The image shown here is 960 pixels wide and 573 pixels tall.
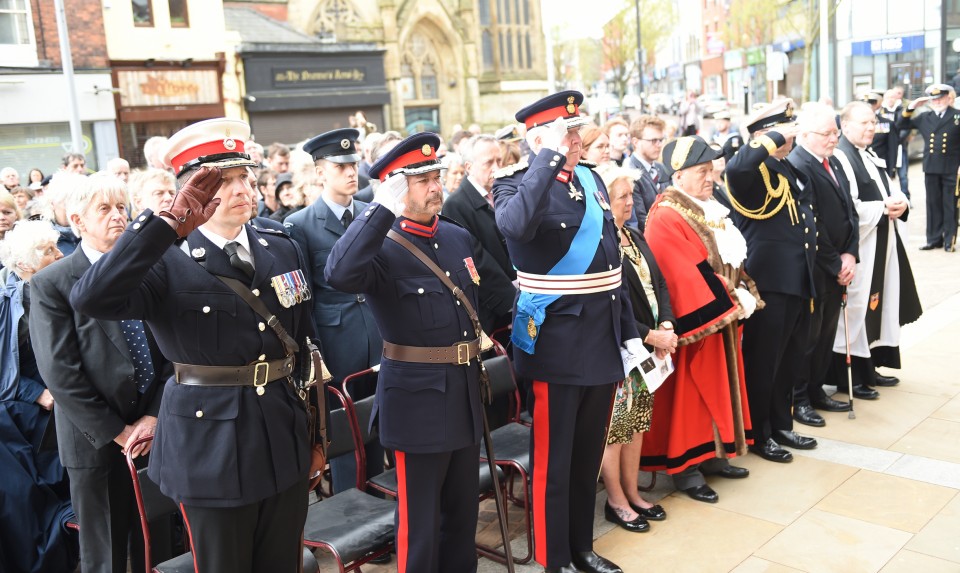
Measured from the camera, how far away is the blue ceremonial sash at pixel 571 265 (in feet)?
12.8

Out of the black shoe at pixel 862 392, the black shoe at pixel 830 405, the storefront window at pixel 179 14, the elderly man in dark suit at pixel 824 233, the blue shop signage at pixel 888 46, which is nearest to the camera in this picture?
the elderly man in dark suit at pixel 824 233

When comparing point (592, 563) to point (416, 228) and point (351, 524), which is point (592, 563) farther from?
point (416, 228)

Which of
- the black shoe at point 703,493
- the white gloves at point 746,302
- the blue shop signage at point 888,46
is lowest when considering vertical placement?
the black shoe at point 703,493

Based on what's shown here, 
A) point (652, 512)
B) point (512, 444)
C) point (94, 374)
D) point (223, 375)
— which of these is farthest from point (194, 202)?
point (652, 512)

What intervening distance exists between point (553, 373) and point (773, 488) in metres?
1.90

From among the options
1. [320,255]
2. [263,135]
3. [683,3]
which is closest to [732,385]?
[320,255]

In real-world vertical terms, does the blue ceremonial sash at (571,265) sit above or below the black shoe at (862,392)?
above

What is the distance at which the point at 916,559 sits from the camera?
13.4 ft

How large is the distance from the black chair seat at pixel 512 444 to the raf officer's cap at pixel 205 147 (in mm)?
2035

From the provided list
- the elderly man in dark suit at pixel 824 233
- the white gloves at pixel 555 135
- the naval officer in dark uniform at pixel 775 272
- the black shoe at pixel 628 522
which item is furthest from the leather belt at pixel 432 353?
the elderly man in dark suit at pixel 824 233

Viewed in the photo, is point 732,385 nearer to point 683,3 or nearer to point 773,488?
point 773,488

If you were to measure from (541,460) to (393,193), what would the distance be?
149 cm

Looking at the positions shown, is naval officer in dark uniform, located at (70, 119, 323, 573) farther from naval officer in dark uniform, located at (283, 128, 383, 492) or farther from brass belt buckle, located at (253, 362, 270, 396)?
naval officer in dark uniform, located at (283, 128, 383, 492)

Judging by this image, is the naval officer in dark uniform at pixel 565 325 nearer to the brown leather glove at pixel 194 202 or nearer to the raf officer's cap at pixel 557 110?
the raf officer's cap at pixel 557 110
